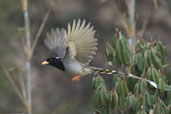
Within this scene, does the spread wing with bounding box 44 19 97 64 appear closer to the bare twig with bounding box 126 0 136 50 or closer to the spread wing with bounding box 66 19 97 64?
the spread wing with bounding box 66 19 97 64

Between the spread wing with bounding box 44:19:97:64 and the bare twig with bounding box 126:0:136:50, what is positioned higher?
the bare twig with bounding box 126:0:136:50

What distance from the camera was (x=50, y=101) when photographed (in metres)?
16.1

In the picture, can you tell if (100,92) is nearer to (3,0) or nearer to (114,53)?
(114,53)

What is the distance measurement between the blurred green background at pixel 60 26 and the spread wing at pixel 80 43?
24.7 feet

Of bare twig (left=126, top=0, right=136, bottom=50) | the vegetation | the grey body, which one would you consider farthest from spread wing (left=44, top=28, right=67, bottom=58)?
bare twig (left=126, top=0, right=136, bottom=50)

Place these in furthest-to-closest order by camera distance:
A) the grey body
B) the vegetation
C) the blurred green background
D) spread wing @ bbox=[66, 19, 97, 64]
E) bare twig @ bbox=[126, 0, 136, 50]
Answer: the blurred green background → bare twig @ bbox=[126, 0, 136, 50] → the grey body → spread wing @ bbox=[66, 19, 97, 64] → the vegetation

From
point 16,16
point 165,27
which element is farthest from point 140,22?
point 16,16

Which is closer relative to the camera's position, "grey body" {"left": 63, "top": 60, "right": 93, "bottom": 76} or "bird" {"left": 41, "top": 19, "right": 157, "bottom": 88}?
"bird" {"left": 41, "top": 19, "right": 157, "bottom": 88}

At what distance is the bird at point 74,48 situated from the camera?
20.3 feet

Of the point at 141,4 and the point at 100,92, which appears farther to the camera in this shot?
the point at 141,4

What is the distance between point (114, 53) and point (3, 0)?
885 centimetres

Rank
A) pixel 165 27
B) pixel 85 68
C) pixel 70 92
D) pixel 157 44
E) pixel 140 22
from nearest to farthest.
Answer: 1. pixel 157 44
2. pixel 85 68
3. pixel 140 22
4. pixel 165 27
5. pixel 70 92

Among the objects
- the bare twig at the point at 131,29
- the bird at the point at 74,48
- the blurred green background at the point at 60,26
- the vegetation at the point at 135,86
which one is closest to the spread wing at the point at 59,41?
the bird at the point at 74,48

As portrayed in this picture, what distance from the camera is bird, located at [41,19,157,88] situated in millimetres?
6199
